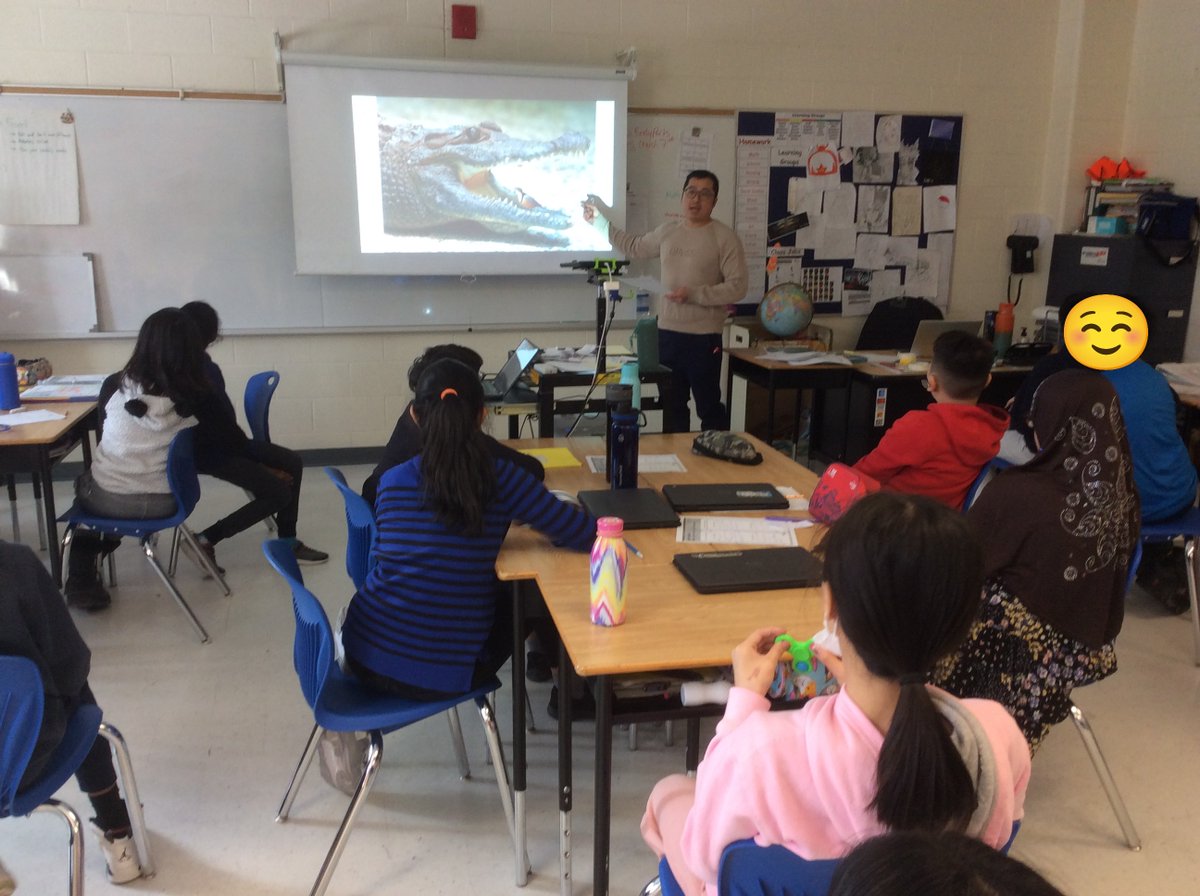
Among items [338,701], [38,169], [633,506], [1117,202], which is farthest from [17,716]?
[1117,202]

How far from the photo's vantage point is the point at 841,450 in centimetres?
482

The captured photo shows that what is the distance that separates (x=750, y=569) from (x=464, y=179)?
11.7 feet

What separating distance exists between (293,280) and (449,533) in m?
3.29

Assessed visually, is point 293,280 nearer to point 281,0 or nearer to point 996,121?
point 281,0

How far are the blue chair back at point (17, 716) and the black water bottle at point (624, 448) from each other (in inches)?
54.1

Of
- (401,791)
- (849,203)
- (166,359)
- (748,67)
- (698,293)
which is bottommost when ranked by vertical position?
(401,791)

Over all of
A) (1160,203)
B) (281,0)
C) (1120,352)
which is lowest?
(1120,352)

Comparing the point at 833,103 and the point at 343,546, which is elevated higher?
the point at 833,103

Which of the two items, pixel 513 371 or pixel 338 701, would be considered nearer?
pixel 338 701

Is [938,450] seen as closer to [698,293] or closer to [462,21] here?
[698,293]

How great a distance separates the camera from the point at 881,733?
1082mm

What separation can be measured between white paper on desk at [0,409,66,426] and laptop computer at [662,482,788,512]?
2.18 metres

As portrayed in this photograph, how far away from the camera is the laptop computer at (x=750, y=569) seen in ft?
6.01

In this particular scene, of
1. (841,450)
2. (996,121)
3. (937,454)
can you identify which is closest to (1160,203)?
(996,121)
